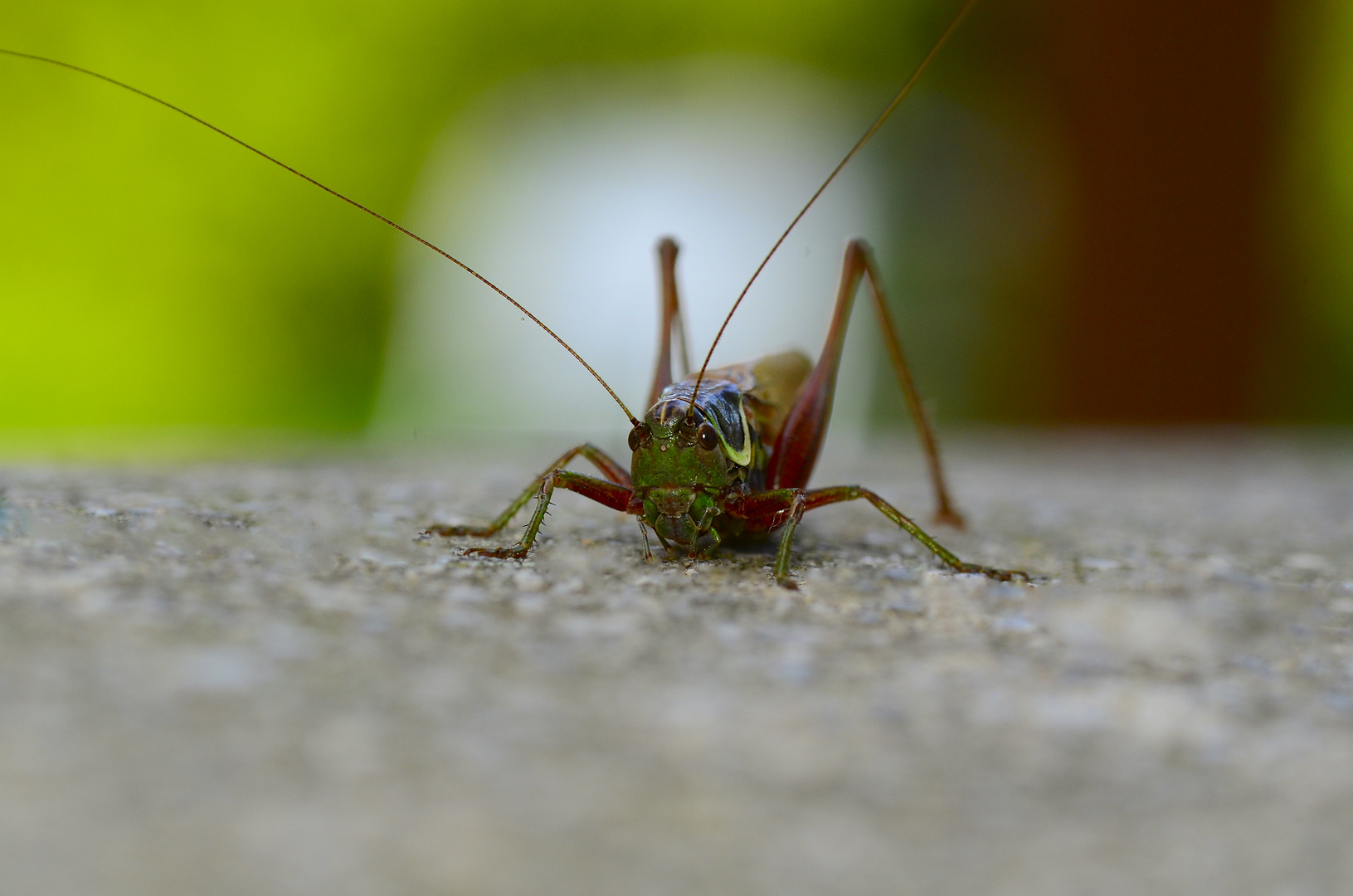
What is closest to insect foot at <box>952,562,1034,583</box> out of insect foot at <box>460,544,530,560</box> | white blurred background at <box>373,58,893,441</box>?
insect foot at <box>460,544,530,560</box>

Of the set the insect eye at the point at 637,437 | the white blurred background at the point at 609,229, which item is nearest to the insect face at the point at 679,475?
the insect eye at the point at 637,437

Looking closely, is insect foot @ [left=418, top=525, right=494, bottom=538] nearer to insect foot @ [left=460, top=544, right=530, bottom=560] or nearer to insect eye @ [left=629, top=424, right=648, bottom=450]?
insect foot @ [left=460, top=544, right=530, bottom=560]

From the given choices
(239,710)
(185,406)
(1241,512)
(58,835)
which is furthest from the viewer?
(185,406)

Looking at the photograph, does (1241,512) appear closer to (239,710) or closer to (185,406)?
(239,710)

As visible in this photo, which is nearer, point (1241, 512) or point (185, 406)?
point (1241, 512)

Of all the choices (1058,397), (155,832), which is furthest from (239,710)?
(1058,397)

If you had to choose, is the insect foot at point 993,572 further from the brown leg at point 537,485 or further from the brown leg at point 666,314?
the brown leg at point 666,314
